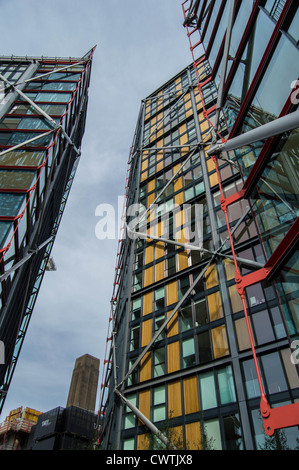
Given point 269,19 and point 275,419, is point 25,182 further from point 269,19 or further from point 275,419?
point 275,419

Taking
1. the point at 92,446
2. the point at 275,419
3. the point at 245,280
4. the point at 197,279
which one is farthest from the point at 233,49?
the point at 92,446

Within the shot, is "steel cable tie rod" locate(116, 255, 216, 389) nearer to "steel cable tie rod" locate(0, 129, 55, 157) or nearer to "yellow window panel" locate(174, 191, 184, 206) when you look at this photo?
"yellow window panel" locate(174, 191, 184, 206)

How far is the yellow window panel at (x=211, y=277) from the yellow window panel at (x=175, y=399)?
7.17 meters

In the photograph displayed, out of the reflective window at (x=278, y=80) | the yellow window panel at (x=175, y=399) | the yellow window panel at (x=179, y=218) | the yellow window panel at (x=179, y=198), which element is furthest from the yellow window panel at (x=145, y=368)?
the reflective window at (x=278, y=80)

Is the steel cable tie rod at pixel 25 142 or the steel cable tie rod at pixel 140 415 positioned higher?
the steel cable tie rod at pixel 25 142

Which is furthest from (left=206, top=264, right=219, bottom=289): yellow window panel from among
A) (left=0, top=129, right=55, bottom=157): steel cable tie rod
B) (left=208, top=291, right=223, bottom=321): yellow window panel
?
(left=0, top=129, right=55, bottom=157): steel cable tie rod

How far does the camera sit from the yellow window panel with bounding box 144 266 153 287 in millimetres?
30841

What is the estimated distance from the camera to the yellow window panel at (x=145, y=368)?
24.7m

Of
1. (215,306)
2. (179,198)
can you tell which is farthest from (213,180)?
(215,306)

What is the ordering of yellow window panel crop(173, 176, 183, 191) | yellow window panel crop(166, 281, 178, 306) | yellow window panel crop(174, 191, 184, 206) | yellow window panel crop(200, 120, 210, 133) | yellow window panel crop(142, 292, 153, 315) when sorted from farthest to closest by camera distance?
yellow window panel crop(200, 120, 210, 133) < yellow window panel crop(173, 176, 183, 191) < yellow window panel crop(174, 191, 184, 206) < yellow window panel crop(142, 292, 153, 315) < yellow window panel crop(166, 281, 178, 306)

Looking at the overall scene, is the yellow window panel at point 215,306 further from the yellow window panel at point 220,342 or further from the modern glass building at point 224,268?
the yellow window panel at point 220,342

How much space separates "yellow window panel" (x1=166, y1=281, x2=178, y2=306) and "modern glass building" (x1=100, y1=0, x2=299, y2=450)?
0.11m

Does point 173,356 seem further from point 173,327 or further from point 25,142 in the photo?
point 25,142

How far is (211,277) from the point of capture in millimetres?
25422
